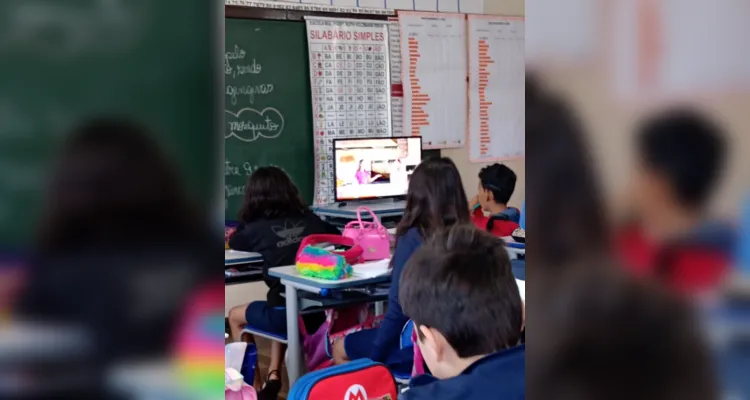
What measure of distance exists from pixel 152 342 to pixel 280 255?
3299 millimetres

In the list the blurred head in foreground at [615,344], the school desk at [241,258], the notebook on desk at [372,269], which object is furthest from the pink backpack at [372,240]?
the blurred head in foreground at [615,344]

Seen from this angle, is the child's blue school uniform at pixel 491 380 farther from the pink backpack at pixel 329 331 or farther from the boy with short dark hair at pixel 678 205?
the pink backpack at pixel 329 331

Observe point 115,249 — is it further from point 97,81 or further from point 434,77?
point 434,77

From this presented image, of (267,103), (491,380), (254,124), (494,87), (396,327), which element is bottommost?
(396,327)

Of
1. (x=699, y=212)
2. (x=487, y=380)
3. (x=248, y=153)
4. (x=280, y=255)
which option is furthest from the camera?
(x=248, y=153)

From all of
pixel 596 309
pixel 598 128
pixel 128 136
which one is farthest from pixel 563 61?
pixel 128 136

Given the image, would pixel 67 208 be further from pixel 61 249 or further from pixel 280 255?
pixel 280 255

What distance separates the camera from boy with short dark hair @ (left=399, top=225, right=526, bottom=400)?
66.6 inches

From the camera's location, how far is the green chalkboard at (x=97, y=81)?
1.44 ft

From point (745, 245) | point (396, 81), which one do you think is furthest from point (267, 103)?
point (745, 245)

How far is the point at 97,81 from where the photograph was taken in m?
0.46

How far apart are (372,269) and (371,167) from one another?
174 centimetres

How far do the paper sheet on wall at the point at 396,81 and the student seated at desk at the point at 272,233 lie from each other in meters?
1.90

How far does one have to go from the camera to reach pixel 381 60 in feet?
18.2
